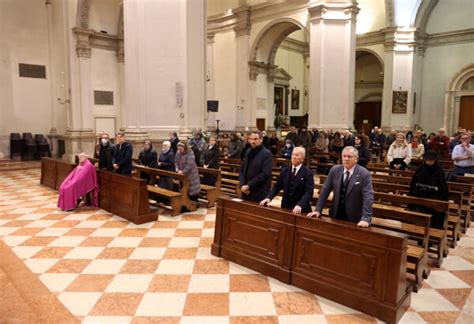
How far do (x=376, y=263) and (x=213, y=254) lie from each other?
7.83 ft

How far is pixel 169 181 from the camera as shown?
7898mm

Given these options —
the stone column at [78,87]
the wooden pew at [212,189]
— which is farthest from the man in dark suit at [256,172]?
the stone column at [78,87]

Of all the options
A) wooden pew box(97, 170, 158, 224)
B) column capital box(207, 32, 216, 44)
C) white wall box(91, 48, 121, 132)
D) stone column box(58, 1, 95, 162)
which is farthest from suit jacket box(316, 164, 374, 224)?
column capital box(207, 32, 216, 44)

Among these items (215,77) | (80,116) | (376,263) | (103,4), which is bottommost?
(376,263)

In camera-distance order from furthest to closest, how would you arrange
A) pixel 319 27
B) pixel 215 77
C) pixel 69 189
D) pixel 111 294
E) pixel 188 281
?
pixel 215 77 < pixel 319 27 < pixel 69 189 < pixel 188 281 < pixel 111 294

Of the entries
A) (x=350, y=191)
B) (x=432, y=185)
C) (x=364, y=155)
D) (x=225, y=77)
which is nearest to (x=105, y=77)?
(x=225, y=77)

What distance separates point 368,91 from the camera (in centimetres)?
2684

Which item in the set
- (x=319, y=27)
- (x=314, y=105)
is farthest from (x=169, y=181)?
(x=319, y=27)

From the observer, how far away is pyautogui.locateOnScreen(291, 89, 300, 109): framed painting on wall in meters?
27.1

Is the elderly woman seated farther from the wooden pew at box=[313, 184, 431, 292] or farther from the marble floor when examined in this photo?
the wooden pew at box=[313, 184, 431, 292]

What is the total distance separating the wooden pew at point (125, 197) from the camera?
6535 mm

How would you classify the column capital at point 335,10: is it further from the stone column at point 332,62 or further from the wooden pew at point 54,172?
the wooden pew at point 54,172

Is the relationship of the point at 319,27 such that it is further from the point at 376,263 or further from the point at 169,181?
the point at 376,263

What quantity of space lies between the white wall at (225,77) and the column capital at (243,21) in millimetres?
705
